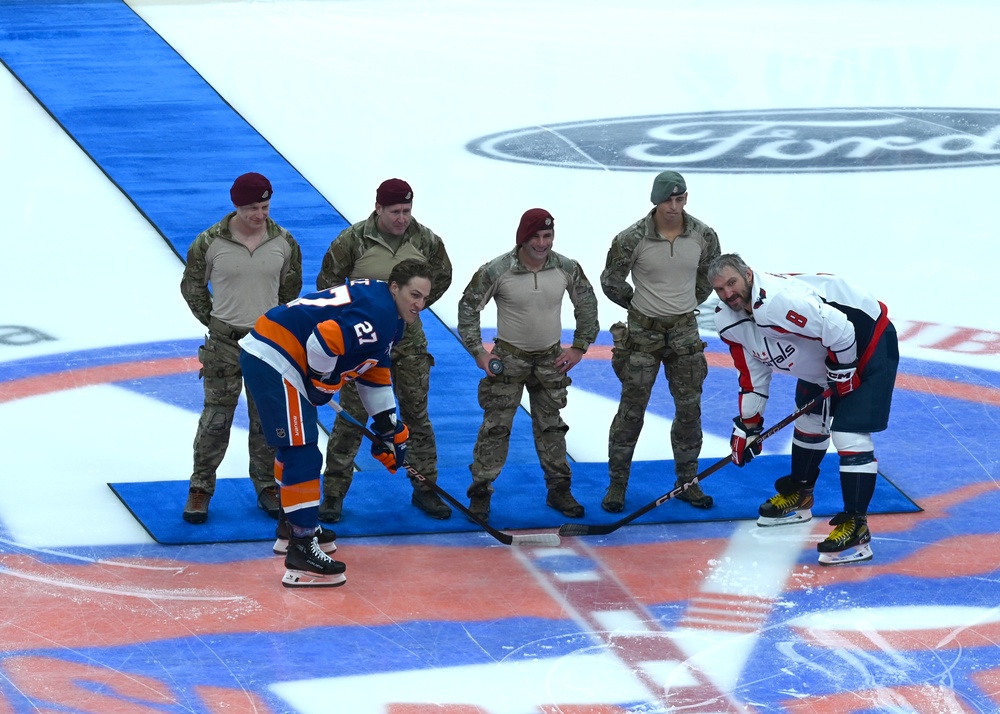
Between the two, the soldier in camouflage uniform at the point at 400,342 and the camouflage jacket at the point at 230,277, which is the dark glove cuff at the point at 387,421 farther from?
the camouflage jacket at the point at 230,277

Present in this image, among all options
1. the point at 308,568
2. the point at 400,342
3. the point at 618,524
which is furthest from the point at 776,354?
the point at 308,568

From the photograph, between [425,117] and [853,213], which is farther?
[425,117]

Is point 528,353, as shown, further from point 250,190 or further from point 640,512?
point 250,190

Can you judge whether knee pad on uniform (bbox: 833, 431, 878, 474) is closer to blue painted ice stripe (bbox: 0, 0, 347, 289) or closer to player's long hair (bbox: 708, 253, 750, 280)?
player's long hair (bbox: 708, 253, 750, 280)

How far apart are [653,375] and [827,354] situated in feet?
2.67

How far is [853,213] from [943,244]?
728mm

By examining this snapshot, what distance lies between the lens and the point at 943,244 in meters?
9.65

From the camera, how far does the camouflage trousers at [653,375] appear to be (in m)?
6.25

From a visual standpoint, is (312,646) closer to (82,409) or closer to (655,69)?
(82,409)

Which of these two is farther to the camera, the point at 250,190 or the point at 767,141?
the point at 767,141

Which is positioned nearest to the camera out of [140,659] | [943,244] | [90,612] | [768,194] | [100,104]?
[140,659]

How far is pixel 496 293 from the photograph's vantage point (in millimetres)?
6082

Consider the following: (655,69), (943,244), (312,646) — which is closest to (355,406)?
(312,646)

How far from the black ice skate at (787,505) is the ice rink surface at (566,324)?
0.10m
